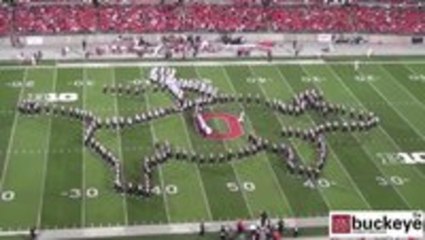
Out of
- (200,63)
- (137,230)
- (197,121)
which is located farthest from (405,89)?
(137,230)

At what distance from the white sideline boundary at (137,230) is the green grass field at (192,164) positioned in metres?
0.36

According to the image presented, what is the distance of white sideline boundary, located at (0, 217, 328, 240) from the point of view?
32781mm

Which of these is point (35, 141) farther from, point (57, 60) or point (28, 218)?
point (57, 60)

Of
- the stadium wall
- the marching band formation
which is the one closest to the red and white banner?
the marching band formation

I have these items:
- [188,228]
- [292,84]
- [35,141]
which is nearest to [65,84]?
[35,141]

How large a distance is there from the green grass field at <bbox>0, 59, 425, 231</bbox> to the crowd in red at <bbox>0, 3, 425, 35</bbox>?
6.57m

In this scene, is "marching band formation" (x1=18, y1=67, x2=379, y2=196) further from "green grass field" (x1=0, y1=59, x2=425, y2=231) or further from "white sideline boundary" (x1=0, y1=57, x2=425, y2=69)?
"white sideline boundary" (x1=0, y1=57, x2=425, y2=69)

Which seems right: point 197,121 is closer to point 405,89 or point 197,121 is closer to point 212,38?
point 405,89

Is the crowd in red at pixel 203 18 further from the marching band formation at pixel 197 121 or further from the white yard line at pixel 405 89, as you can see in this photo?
the marching band formation at pixel 197 121

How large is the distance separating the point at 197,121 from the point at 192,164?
13.5 feet

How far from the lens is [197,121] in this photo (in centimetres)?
4172

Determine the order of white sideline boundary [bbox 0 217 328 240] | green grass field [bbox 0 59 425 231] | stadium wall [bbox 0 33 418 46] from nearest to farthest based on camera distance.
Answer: white sideline boundary [bbox 0 217 328 240] < green grass field [bbox 0 59 425 231] < stadium wall [bbox 0 33 418 46]

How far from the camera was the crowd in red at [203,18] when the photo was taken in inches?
2137

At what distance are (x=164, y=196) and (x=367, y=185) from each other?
26.4 ft
